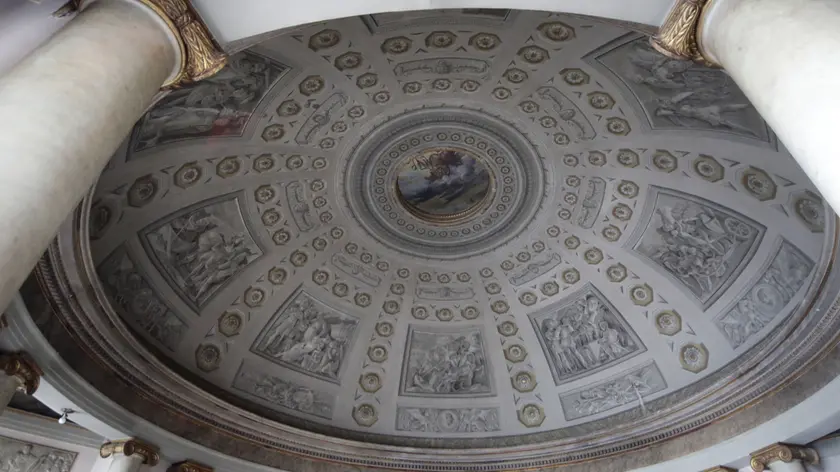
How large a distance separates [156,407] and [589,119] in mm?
8571

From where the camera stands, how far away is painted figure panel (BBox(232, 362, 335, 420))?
1114cm

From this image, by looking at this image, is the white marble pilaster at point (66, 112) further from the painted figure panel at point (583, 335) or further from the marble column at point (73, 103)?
the painted figure panel at point (583, 335)

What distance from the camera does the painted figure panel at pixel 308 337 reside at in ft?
38.3

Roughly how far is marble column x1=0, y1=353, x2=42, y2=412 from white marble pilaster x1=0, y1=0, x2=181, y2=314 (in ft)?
16.6

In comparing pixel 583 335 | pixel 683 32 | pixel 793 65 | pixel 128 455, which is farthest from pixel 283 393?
pixel 793 65

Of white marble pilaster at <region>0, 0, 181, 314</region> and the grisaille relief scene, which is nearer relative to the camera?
white marble pilaster at <region>0, 0, 181, 314</region>

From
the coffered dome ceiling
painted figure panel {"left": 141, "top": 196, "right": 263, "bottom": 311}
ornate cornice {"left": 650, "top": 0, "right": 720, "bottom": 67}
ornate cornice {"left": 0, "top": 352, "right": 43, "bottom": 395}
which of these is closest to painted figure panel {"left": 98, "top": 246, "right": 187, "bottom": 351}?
the coffered dome ceiling

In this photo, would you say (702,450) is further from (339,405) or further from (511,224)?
(339,405)

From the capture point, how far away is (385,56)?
908 cm

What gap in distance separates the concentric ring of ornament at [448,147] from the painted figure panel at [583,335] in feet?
6.44

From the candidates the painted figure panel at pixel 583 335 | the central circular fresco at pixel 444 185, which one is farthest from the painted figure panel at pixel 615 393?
the central circular fresco at pixel 444 185

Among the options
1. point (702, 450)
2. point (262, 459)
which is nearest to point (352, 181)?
point (262, 459)

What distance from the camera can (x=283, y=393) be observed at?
451 inches

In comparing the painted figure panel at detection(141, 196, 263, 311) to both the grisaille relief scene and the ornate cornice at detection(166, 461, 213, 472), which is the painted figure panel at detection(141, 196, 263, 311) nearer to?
the ornate cornice at detection(166, 461, 213, 472)
